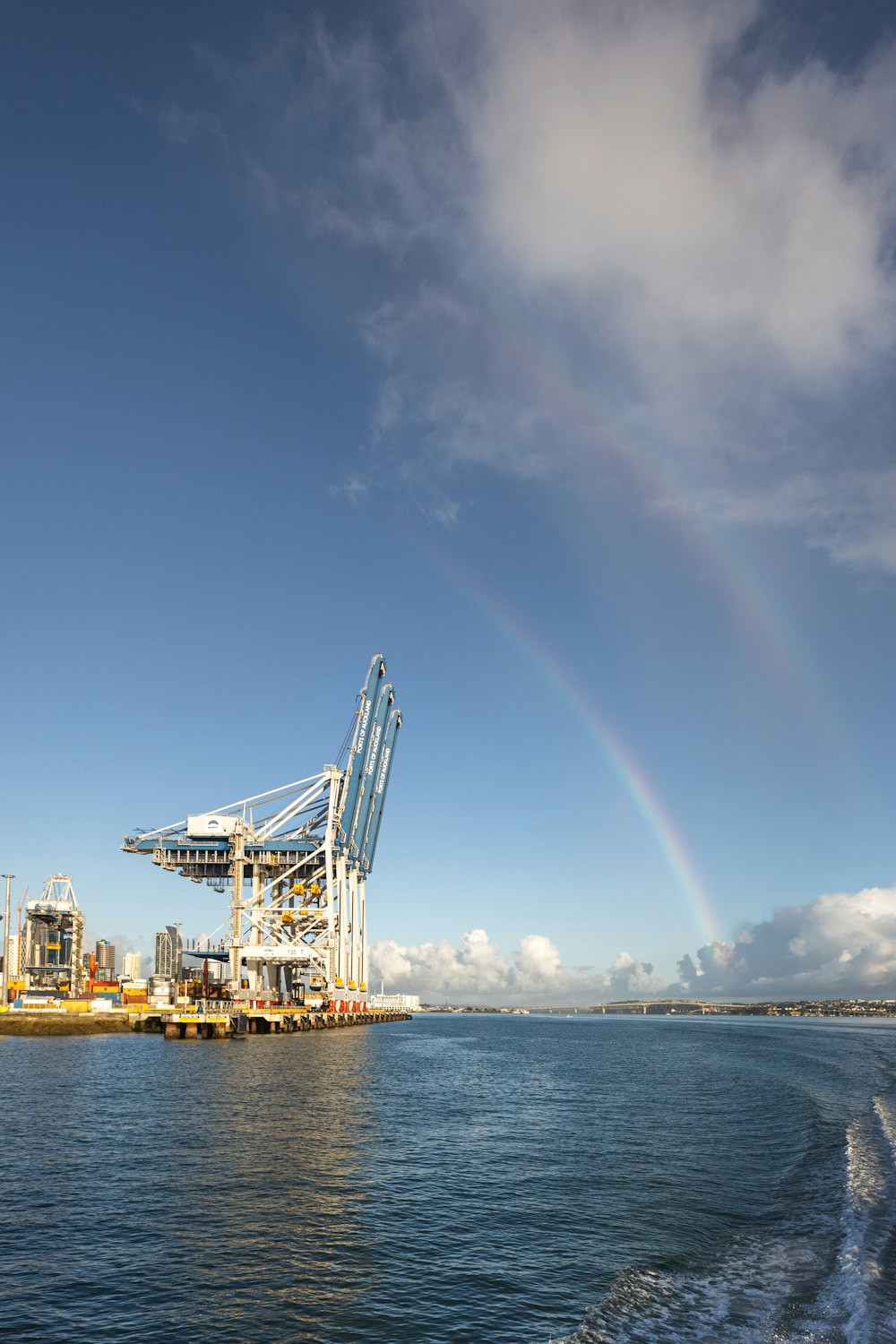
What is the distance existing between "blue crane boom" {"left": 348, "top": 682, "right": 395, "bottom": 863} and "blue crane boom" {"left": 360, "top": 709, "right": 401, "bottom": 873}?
2965 millimetres

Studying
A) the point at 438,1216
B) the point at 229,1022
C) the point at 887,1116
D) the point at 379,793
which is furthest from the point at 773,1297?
the point at 379,793

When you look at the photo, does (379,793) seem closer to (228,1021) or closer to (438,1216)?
(228,1021)

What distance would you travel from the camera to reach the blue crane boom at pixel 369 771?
12162 cm

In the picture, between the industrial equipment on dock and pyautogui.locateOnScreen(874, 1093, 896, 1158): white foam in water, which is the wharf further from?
pyautogui.locateOnScreen(874, 1093, 896, 1158): white foam in water

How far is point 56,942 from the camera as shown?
127312 mm

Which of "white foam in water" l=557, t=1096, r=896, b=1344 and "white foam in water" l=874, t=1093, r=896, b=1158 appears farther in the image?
"white foam in water" l=874, t=1093, r=896, b=1158

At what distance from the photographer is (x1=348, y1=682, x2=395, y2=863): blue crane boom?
12162cm

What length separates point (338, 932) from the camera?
11669 centimetres

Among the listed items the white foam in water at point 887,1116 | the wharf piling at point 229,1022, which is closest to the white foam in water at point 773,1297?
the white foam in water at point 887,1116

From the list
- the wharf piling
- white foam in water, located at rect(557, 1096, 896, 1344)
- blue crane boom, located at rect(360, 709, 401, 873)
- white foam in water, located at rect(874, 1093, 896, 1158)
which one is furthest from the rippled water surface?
blue crane boom, located at rect(360, 709, 401, 873)

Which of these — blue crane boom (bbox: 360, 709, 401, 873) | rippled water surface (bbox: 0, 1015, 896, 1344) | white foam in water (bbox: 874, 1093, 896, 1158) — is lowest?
white foam in water (bbox: 874, 1093, 896, 1158)

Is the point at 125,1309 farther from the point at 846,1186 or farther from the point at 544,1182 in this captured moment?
the point at 846,1186

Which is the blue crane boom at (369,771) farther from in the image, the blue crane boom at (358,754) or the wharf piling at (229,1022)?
the wharf piling at (229,1022)

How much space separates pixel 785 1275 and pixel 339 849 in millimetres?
99127
